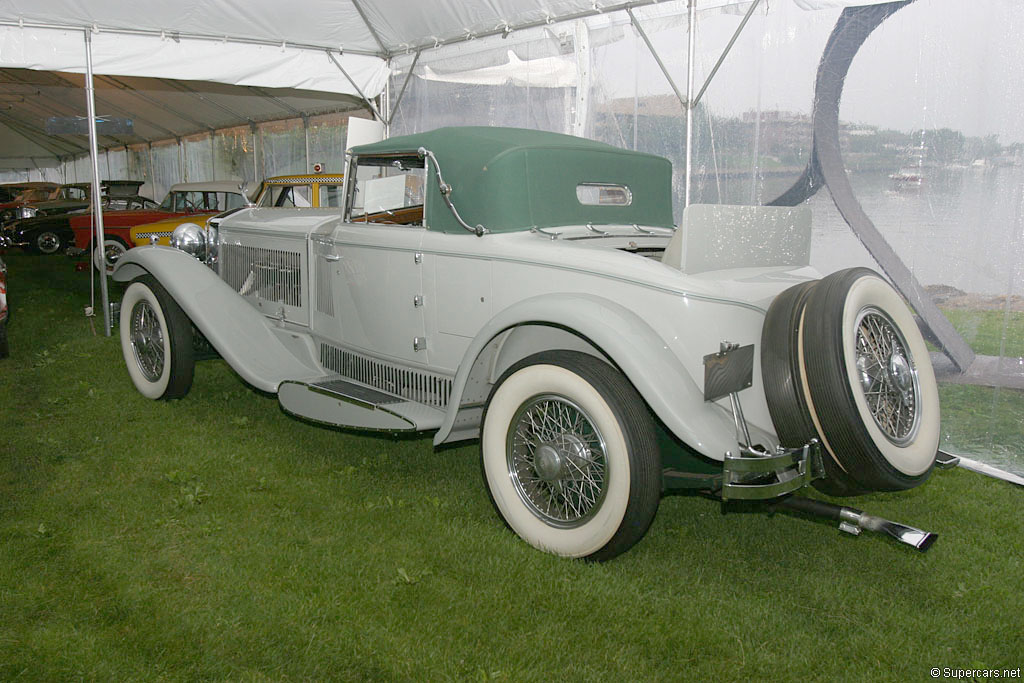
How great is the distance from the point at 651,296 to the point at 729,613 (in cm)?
123

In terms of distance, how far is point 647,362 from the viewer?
9.34 ft

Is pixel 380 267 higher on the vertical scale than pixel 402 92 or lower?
lower

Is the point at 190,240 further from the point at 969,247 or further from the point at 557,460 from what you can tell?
the point at 969,247

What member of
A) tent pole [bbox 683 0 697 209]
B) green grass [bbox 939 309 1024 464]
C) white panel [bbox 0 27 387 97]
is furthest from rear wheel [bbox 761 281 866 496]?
white panel [bbox 0 27 387 97]

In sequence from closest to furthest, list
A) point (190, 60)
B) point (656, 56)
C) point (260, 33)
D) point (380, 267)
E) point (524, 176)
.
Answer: point (524, 176)
point (380, 267)
point (656, 56)
point (190, 60)
point (260, 33)

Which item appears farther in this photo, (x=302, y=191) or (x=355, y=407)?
(x=302, y=191)

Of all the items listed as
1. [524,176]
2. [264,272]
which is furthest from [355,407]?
[264,272]

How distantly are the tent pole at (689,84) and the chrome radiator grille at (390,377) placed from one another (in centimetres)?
A: 267

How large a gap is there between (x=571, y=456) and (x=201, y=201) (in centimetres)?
1051

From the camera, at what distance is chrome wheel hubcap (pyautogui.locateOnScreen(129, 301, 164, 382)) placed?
5410 mm

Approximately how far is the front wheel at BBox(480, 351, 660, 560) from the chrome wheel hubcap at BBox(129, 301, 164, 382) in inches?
124

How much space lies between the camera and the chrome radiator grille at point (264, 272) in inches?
198

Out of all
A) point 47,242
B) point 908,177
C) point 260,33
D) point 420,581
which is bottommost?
point 420,581

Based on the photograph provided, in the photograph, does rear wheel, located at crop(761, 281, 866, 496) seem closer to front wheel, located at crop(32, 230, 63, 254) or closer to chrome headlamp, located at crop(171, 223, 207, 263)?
chrome headlamp, located at crop(171, 223, 207, 263)
